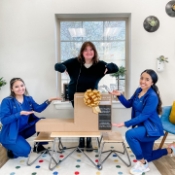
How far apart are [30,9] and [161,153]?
246 centimetres

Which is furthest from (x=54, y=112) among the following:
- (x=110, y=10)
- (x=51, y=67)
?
(x=110, y=10)

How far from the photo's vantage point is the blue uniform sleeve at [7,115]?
6.35 ft

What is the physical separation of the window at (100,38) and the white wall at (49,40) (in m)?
0.25

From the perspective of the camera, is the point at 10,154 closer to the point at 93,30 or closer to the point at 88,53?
the point at 88,53

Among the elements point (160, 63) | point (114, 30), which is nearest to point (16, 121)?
point (114, 30)

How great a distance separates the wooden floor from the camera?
6.34 ft

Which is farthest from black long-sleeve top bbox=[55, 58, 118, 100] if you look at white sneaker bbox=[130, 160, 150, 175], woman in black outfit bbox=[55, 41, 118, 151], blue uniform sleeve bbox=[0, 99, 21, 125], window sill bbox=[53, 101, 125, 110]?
white sneaker bbox=[130, 160, 150, 175]

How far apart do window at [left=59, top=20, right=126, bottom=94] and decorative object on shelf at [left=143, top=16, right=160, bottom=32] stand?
1.18 feet

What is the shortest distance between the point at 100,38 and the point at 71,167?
1838 millimetres

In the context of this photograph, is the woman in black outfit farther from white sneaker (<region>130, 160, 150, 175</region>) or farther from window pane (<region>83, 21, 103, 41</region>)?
white sneaker (<region>130, 160, 150, 175</region>)

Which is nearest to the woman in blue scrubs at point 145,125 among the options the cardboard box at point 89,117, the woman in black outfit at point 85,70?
the cardboard box at point 89,117

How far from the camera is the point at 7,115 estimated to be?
1980 millimetres

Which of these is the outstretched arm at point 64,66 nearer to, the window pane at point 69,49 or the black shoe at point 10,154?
the window pane at point 69,49

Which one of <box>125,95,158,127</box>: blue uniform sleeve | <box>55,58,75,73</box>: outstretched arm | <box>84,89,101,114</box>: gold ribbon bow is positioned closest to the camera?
<box>84,89,101,114</box>: gold ribbon bow
